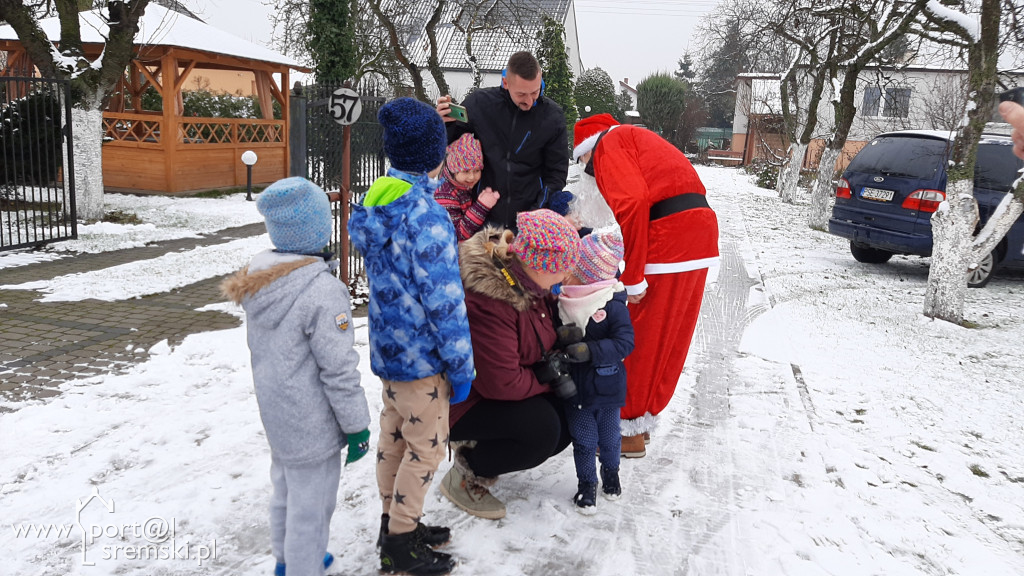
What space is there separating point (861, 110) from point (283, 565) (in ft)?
129

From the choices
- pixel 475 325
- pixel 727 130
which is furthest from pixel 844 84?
pixel 727 130

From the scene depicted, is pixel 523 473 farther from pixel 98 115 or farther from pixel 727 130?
pixel 727 130

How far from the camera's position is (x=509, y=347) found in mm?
2832

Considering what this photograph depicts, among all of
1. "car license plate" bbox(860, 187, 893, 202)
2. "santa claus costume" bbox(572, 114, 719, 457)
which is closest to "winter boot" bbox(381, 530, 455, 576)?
"santa claus costume" bbox(572, 114, 719, 457)

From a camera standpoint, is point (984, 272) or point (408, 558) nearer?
point (408, 558)

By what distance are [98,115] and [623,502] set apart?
414 inches

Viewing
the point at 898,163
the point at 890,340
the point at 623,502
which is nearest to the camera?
the point at 623,502

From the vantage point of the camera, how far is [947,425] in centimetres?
449

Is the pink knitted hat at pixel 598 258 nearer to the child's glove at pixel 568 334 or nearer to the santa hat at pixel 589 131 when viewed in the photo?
the child's glove at pixel 568 334

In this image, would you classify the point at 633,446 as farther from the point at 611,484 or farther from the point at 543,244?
the point at 543,244

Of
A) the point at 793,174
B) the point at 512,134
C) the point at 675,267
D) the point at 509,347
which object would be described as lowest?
the point at 509,347

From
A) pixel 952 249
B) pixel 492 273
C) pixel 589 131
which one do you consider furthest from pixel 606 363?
pixel 952 249

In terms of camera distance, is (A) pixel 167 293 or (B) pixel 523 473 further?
(A) pixel 167 293

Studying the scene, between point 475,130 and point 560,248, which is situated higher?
point 475,130
